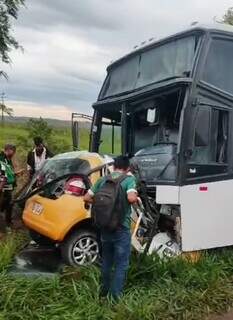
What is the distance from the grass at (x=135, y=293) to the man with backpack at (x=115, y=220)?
0.63 feet

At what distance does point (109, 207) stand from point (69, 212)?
62.8 inches

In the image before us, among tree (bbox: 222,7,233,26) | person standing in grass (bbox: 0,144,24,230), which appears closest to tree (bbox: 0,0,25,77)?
person standing in grass (bbox: 0,144,24,230)

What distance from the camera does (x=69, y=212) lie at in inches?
290

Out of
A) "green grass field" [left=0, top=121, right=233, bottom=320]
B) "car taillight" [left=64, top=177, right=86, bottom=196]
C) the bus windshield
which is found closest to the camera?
"green grass field" [left=0, top=121, right=233, bottom=320]

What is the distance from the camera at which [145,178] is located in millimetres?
7828

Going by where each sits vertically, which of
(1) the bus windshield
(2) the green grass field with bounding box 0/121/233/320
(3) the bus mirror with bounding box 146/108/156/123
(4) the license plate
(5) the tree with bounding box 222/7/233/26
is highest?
(5) the tree with bounding box 222/7/233/26

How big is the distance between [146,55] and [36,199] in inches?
108

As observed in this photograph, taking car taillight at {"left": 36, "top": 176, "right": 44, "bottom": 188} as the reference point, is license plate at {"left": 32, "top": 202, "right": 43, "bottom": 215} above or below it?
below

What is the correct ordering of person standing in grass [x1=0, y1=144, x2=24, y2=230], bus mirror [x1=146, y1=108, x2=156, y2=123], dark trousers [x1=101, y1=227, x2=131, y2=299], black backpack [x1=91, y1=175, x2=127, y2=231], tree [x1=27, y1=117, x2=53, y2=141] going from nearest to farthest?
black backpack [x1=91, y1=175, x2=127, y2=231], dark trousers [x1=101, y1=227, x2=131, y2=299], bus mirror [x1=146, y1=108, x2=156, y2=123], person standing in grass [x1=0, y1=144, x2=24, y2=230], tree [x1=27, y1=117, x2=53, y2=141]

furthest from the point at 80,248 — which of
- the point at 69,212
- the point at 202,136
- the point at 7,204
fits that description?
the point at 7,204

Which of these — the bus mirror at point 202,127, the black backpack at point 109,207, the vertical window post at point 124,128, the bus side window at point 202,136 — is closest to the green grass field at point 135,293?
the black backpack at point 109,207

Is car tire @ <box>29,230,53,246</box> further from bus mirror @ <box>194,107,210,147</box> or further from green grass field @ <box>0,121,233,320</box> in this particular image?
bus mirror @ <box>194,107,210,147</box>

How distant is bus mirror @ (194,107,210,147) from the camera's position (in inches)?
287

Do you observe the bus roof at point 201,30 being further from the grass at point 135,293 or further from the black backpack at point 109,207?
the grass at point 135,293
